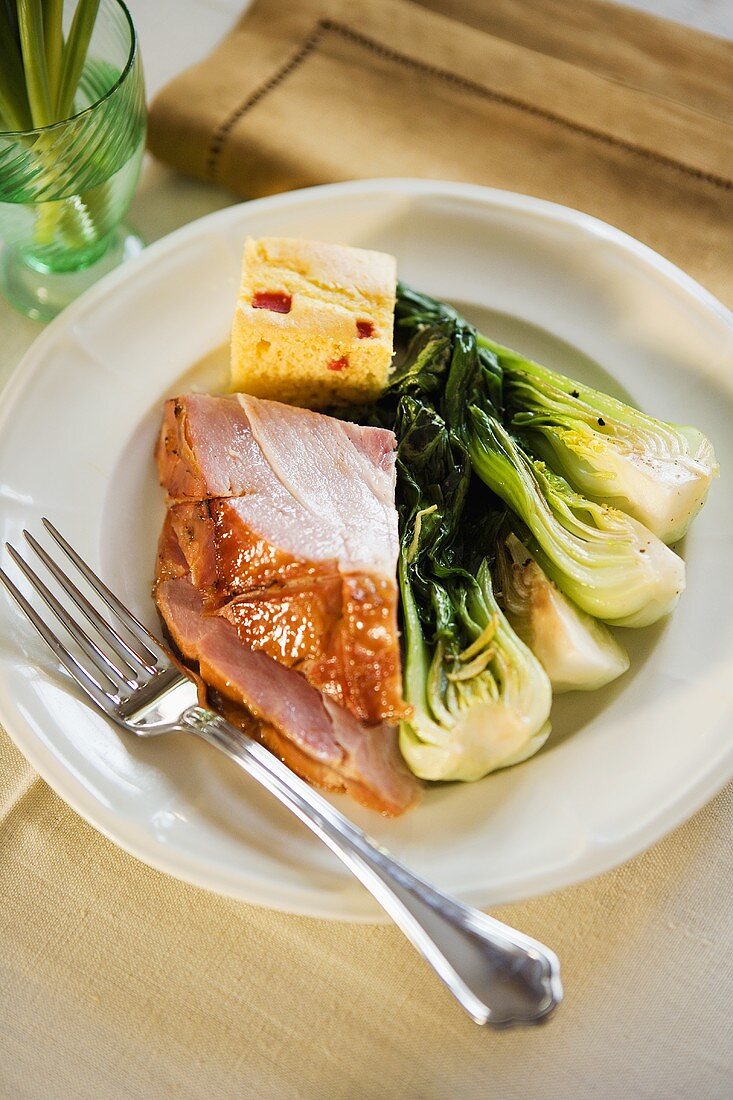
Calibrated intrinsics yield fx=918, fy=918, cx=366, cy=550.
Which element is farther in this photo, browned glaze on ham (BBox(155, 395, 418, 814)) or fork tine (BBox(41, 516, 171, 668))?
fork tine (BBox(41, 516, 171, 668))

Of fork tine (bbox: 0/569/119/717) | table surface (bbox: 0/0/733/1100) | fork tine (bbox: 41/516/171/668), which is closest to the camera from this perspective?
table surface (bbox: 0/0/733/1100)

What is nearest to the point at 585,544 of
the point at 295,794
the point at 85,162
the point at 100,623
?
the point at 295,794

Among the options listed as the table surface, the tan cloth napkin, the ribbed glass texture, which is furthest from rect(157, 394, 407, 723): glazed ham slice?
the tan cloth napkin

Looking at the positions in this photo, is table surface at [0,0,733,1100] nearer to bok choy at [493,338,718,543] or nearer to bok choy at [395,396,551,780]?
bok choy at [395,396,551,780]

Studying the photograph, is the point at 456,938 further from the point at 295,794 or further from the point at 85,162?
the point at 85,162

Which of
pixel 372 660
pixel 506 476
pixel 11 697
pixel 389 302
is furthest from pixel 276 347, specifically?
pixel 11 697

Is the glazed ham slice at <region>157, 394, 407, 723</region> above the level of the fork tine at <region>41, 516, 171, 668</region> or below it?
above

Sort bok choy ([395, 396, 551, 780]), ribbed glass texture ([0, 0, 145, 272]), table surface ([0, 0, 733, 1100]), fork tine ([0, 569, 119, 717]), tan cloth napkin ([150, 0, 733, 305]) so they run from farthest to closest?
tan cloth napkin ([150, 0, 733, 305]) → ribbed glass texture ([0, 0, 145, 272]) → fork tine ([0, 569, 119, 717]) → bok choy ([395, 396, 551, 780]) → table surface ([0, 0, 733, 1100])

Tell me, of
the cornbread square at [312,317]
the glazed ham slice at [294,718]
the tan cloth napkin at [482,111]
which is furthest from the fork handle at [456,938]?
the tan cloth napkin at [482,111]
